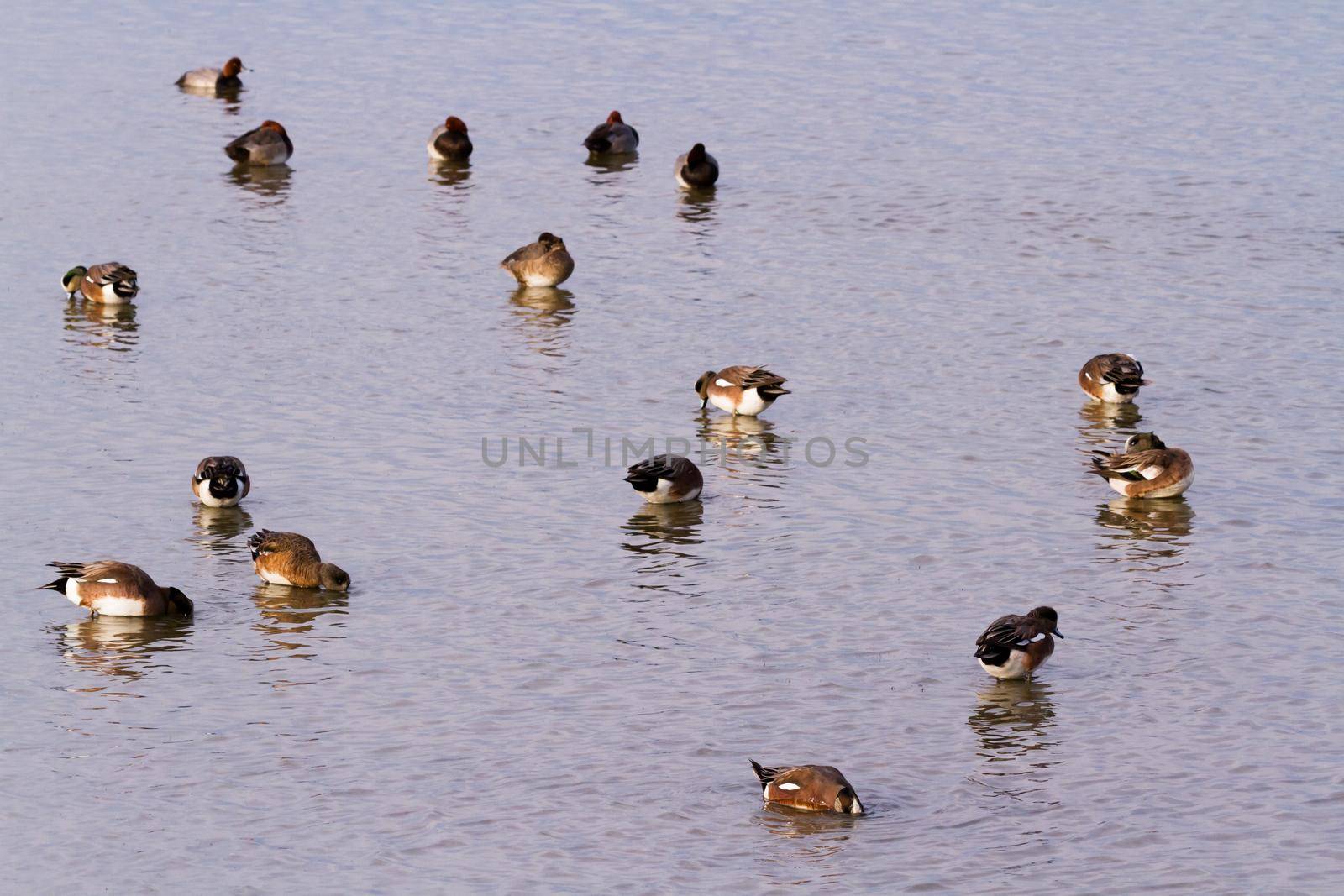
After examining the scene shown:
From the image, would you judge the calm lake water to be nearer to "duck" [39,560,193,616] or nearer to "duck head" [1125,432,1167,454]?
"duck" [39,560,193,616]

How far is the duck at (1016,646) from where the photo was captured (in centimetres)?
1431

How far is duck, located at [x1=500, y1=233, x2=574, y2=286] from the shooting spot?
2611 cm

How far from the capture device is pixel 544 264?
2611cm

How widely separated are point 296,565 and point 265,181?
17.4 metres

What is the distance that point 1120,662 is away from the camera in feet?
49.4

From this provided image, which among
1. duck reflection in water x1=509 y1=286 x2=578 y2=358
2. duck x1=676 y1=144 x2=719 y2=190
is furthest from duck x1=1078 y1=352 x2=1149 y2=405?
duck x1=676 y1=144 x2=719 y2=190

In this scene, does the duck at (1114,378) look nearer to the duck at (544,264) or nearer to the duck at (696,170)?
the duck at (544,264)

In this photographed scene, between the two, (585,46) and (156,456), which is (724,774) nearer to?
(156,456)

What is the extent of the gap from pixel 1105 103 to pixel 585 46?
12.2 m

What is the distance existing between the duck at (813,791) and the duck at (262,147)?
23.1 metres

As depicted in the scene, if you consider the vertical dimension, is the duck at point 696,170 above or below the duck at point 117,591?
above

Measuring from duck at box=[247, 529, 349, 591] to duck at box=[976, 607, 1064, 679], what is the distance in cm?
546

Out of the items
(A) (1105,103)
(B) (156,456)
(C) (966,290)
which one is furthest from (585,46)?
(B) (156,456)

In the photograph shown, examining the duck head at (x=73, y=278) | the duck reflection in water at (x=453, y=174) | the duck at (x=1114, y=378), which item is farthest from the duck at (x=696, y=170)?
the duck at (x=1114, y=378)
